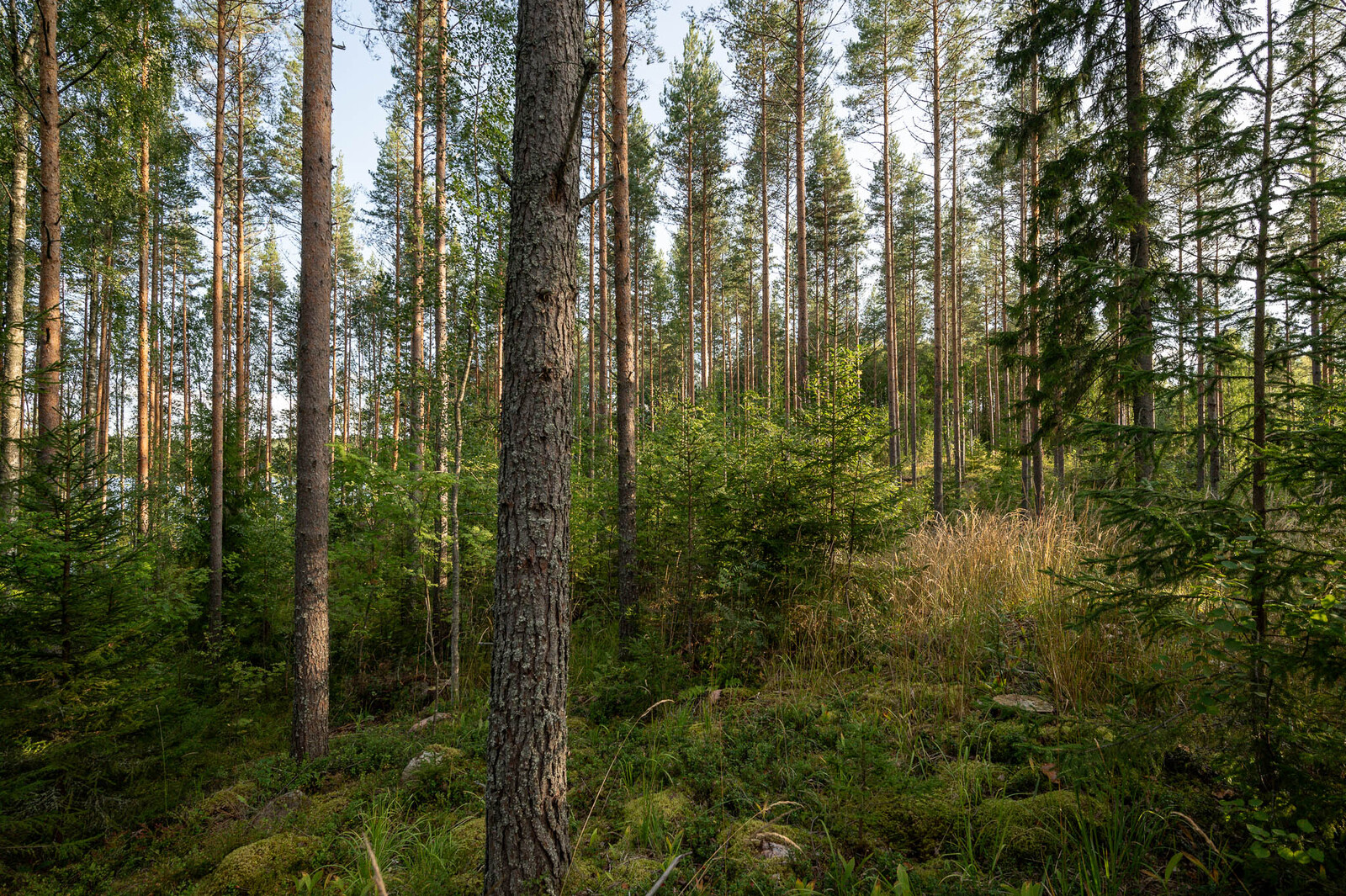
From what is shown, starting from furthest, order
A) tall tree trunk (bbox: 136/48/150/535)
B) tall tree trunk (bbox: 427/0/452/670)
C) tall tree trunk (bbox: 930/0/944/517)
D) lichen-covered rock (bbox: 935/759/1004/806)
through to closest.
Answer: tall tree trunk (bbox: 930/0/944/517), tall tree trunk (bbox: 136/48/150/535), tall tree trunk (bbox: 427/0/452/670), lichen-covered rock (bbox: 935/759/1004/806)

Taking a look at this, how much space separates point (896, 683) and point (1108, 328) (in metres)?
4.66

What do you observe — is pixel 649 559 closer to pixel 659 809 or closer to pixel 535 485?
pixel 659 809

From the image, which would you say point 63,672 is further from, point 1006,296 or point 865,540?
point 1006,296

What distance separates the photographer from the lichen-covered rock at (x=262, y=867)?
3.06 m

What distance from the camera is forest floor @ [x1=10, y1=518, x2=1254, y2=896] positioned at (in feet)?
8.09

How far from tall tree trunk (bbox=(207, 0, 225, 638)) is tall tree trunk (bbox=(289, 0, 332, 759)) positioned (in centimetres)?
442

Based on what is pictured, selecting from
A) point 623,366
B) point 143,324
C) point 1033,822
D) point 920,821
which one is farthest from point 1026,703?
point 143,324

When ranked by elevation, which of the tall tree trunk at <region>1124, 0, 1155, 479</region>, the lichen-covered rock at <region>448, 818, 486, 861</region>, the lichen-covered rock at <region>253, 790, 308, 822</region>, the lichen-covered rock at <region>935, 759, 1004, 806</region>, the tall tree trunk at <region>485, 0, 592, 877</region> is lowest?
the lichen-covered rock at <region>253, 790, 308, 822</region>

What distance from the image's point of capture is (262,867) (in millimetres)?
3189

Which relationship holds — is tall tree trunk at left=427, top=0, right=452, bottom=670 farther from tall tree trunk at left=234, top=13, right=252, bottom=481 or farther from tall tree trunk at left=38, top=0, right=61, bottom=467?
tall tree trunk at left=38, top=0, right=61, bottom=467

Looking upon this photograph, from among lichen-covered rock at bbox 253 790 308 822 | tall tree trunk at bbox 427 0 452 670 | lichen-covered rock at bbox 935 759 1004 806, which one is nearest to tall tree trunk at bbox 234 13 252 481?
tall tree trunk at bbox 427 0 452 670

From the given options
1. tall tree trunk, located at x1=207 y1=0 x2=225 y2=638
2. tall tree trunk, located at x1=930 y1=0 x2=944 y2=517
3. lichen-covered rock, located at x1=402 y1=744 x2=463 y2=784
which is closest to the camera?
lichen-covered rock, located at x1=402 y1=744 x2=463 y2=784

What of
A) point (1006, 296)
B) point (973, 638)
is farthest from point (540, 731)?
point (1006, 296)

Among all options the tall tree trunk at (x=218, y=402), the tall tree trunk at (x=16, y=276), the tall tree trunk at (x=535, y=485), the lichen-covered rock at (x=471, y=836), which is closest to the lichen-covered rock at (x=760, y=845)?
the tall tree trunk at (x=535, y=485)
